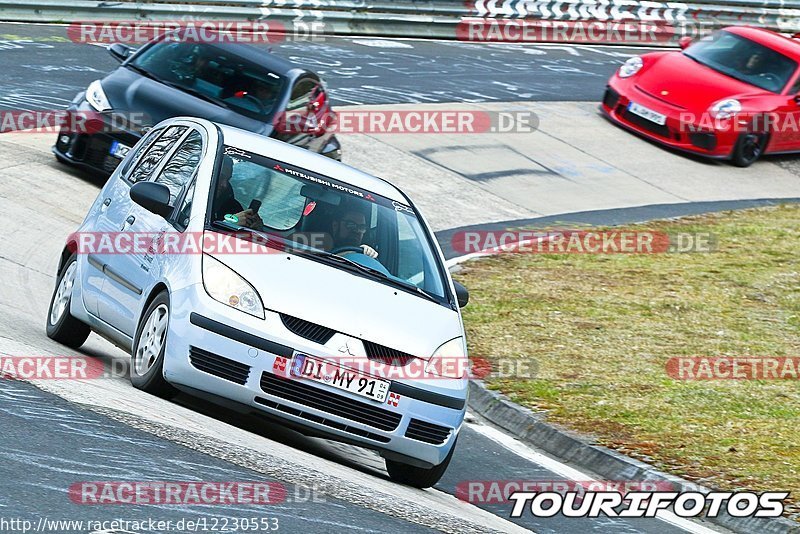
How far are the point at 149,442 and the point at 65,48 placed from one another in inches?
601

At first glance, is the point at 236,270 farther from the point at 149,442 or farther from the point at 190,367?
the point at 149,442

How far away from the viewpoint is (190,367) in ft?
23.2

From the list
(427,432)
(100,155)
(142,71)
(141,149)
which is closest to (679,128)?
(142,71)

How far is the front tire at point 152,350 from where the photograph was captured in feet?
23.9

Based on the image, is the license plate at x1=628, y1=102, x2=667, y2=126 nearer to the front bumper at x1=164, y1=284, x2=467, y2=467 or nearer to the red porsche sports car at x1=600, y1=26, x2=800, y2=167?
the red porsche sports car at x1=600, y1=26, x2=800, y2=167

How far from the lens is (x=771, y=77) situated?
2120cm

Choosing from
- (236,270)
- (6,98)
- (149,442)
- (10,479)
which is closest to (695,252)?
(6,98)

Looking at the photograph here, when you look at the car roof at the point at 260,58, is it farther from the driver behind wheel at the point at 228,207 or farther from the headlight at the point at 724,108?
the headlight at the point at 724,108

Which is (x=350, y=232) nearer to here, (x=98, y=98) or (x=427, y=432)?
(x=427, y=432)

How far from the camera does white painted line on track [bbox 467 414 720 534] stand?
789 centimetres

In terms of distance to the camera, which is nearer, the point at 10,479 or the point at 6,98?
the point at 10,479

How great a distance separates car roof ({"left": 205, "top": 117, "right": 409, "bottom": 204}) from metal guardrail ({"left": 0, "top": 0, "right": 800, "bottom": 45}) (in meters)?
13.9

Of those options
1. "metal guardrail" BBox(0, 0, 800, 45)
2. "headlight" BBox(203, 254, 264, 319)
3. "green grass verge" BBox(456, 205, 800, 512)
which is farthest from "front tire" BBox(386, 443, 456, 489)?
"metal guardrail" BBox(0, 0, 800, 45)

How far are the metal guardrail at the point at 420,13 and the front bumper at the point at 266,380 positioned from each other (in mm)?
15731
